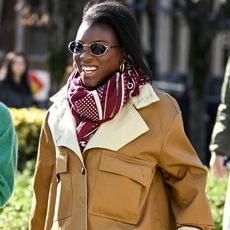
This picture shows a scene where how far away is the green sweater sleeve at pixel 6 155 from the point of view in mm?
4160

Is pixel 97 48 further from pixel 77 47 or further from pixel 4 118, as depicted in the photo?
pixel 4 118

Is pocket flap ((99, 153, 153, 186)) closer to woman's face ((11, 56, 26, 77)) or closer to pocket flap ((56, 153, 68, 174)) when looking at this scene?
pocket flap ((56, 153, 68, 174))

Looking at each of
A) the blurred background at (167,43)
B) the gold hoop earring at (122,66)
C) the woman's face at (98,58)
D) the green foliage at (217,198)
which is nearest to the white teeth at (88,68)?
the woman's face at (98,58)

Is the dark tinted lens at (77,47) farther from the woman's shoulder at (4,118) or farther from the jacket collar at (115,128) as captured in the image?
the woman's shoulder at (4,118)

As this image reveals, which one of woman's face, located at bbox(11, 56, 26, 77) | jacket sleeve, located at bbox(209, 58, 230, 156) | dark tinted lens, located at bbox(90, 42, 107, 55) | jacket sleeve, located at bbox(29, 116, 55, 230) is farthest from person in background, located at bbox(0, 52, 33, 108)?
dark tinted lens, located at bbox(90, 42, 107, 55)

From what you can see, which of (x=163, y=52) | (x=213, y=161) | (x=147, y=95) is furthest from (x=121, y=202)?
(x=163, y=52)

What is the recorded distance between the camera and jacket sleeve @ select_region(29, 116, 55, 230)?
426 centimetres

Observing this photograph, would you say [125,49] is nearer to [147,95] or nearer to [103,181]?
[147,95]

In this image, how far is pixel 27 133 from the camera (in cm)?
989

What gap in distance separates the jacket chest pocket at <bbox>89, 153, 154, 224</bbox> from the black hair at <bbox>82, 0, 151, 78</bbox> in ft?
1.40

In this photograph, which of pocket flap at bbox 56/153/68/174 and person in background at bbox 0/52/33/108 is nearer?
pocket flap at bbox 56/153/68/174

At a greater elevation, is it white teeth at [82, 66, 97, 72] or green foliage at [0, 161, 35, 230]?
white teeth at [82, 66, 97, 72]

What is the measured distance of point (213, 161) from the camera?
5.58m

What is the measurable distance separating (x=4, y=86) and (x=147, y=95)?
7592 millimetres
